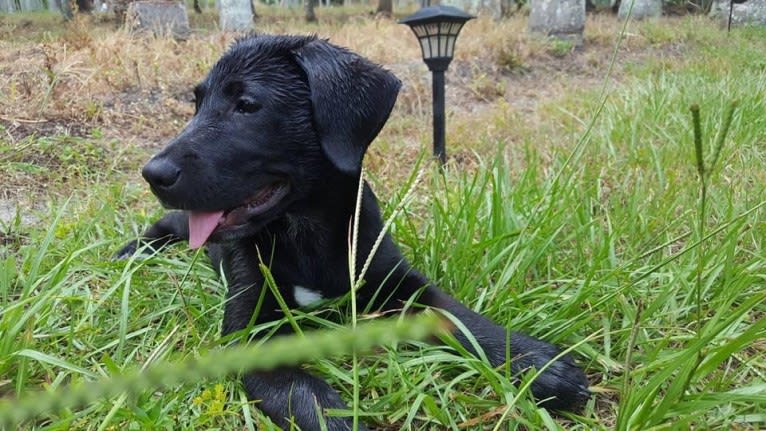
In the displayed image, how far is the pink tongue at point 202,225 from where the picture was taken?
1825 mm

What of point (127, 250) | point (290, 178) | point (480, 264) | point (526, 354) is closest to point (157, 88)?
point (127, 250)

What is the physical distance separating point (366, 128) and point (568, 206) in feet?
3.11

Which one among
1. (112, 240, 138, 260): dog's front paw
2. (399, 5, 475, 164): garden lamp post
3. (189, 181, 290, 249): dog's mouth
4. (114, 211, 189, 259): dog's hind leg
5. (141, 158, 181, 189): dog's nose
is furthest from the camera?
(399, 5, 475, 164): garden lamp post

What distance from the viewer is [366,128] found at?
1.91m

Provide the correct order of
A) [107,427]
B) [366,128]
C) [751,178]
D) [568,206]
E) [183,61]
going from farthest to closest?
[183,61] → [751,178] → [568,206] → [366,128] → [107,427]

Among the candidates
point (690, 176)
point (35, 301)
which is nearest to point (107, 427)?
point (35, 301)

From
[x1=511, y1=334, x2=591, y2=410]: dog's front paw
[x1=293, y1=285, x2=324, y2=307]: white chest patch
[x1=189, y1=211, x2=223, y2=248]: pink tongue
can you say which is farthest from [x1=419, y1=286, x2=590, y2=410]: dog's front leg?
[x1=189, y1=211, x2=223, y2=248]: pink tongue

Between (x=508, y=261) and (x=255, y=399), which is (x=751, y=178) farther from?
(x=255, y=399)

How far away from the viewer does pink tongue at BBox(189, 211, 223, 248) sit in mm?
1825

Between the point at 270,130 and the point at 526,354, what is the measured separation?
39.6 inches

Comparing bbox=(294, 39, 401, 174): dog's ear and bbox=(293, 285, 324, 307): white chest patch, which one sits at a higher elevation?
bbox=(294, 39, 401, 174): dog's ear

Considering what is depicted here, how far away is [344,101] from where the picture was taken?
1.88 m

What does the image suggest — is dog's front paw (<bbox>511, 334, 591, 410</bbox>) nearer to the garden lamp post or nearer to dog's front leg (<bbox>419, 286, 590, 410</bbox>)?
dog's front leg (<bbox>419, 286, 590, 410</bbox>)

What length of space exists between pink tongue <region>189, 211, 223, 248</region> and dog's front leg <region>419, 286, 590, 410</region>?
679mm
